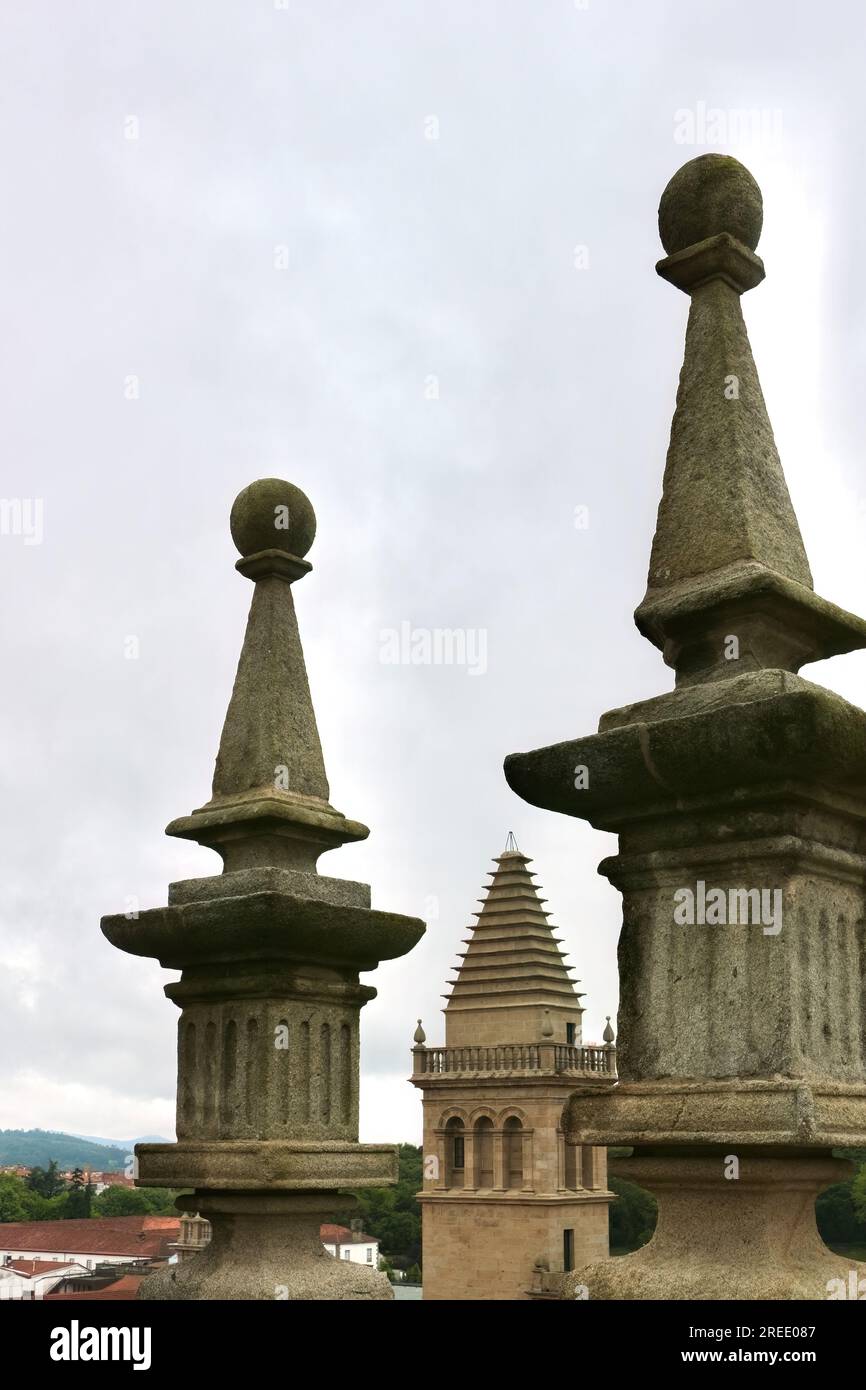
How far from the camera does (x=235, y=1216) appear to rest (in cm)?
489

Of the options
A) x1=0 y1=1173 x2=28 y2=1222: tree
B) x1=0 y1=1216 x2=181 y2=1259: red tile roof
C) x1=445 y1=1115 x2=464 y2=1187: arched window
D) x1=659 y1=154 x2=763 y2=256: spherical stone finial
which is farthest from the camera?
x1=0 y1=1173 x2=28 y2=1222: tree

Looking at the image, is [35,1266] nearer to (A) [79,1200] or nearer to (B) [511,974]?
→ (B) [511,974]

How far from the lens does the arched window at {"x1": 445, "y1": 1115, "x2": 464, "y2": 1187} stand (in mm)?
42750

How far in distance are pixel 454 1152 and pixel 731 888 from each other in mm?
41608

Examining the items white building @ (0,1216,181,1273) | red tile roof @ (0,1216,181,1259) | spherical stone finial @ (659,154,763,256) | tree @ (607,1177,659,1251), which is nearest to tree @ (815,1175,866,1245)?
tree @ (607,1177,659,1251)

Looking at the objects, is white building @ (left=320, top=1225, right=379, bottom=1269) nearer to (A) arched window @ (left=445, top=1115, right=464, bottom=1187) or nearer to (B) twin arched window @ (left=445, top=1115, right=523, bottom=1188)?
(A) arched window @ (left=445, top=1115, right=464, bottom=1187)

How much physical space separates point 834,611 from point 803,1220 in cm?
158

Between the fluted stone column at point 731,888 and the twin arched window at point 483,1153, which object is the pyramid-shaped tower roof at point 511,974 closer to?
the twin arched window at point 483,1153

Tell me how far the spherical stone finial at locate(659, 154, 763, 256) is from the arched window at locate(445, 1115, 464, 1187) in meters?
41.0

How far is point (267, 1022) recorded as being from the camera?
15.8ft

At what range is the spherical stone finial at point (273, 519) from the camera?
5488mm

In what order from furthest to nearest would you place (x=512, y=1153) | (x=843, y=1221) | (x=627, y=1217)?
(x=843, y=1221), (x=627, y=1217), (x=512, y=1153)

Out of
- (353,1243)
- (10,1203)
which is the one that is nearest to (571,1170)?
(353,1243)
